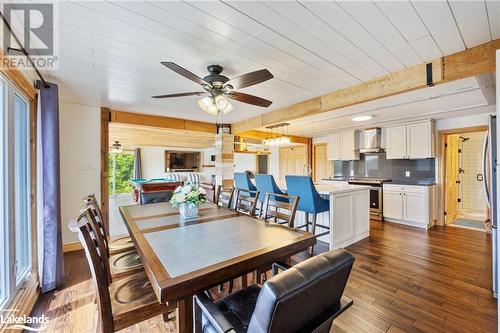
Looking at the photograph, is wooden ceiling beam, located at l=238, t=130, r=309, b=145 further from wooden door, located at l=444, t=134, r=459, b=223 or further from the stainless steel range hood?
wooden door, located at l=444, t=134, r=459, b=223

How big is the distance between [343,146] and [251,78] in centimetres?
480

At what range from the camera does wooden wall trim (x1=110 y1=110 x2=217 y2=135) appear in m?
3.82

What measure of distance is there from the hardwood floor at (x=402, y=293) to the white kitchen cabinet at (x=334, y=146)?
3.06 metres

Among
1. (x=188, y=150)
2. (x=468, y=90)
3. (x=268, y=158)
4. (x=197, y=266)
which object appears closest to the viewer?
(x=197, y=266)

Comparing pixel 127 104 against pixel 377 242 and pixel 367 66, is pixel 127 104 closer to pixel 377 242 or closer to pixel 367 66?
pixel 367 66

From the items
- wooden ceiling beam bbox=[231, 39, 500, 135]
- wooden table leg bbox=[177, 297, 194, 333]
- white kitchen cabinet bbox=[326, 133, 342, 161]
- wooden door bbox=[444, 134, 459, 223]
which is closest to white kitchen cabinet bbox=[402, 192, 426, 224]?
wooden door bbox=[444, 134, 459, 223]

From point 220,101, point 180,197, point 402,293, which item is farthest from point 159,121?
point 402,293

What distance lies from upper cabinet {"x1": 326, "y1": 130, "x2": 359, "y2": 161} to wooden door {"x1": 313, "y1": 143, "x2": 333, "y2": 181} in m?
0.67

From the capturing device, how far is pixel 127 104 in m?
3.42

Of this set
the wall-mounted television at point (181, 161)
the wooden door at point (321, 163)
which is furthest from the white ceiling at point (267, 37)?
the wall-mounted television at point (181, 161)

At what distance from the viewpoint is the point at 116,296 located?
1.34 meters

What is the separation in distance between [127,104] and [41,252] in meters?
2.24

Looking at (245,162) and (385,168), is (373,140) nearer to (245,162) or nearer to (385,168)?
(385,168)

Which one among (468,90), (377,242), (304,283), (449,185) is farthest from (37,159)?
(449,185)
